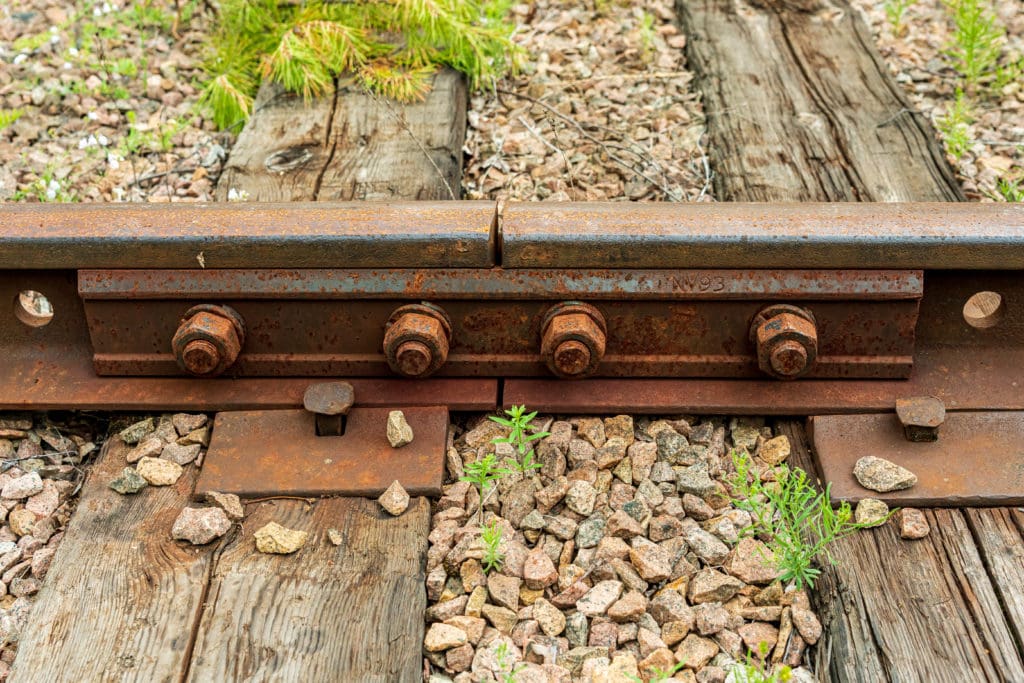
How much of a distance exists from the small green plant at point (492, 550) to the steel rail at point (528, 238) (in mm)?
606

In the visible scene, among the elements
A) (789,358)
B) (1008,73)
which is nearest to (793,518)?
(789,358)

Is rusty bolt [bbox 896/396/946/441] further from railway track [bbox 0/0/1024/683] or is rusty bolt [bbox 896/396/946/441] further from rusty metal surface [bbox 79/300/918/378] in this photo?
rusty metal surface [bbox 79/300/918/378]

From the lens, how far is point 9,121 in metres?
3.69

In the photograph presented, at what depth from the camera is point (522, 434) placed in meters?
2.27

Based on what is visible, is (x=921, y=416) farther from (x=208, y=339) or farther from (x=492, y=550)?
(x=208, y=339)

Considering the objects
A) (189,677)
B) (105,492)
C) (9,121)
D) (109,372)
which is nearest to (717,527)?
(189,677)

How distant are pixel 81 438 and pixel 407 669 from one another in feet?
3.59

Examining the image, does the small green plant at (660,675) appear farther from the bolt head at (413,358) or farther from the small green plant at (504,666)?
the bolt head at (413,358)

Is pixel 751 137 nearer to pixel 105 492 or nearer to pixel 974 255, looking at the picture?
pixel 974 255

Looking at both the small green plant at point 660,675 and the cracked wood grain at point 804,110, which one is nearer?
the small green plant at point 660,675

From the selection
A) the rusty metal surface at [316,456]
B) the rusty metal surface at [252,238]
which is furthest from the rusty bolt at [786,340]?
the rusty metal surface at [316,456]

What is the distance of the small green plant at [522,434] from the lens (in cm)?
221

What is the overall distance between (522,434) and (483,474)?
0.46 feet

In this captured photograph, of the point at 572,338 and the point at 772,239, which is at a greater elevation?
the point at 772,239
